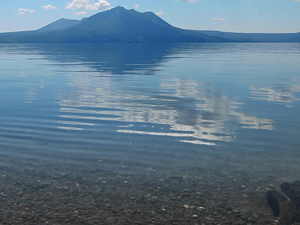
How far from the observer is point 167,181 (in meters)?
9.00

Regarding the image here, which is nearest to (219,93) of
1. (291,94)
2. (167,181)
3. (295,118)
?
(291,94)

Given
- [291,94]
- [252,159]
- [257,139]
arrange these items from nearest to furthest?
[252,159] → [257,139] → [291,94]

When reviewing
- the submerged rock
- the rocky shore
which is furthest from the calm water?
the submerged rock

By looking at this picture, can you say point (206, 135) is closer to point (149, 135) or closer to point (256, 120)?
point (149, 135)

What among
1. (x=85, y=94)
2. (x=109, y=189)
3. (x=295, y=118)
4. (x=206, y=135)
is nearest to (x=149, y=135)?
(x=206, y=135)

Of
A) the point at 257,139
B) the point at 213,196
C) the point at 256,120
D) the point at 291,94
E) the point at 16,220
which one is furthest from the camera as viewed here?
the point at 291,94

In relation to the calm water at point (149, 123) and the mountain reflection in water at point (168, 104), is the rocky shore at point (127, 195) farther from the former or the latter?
the mountain reflection in water at point (168, 104)

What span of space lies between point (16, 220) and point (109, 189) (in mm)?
2202

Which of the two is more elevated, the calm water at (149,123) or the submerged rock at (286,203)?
the calm water at (149,123)

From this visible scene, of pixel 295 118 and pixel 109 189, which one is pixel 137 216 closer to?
pixel 109 189

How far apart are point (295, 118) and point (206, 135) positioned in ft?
16.4

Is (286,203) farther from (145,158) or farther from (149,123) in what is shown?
(149,123)

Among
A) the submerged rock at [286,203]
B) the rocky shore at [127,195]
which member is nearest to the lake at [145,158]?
the rocky shore at [127,195]

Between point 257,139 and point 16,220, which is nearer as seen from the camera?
point 16,220
